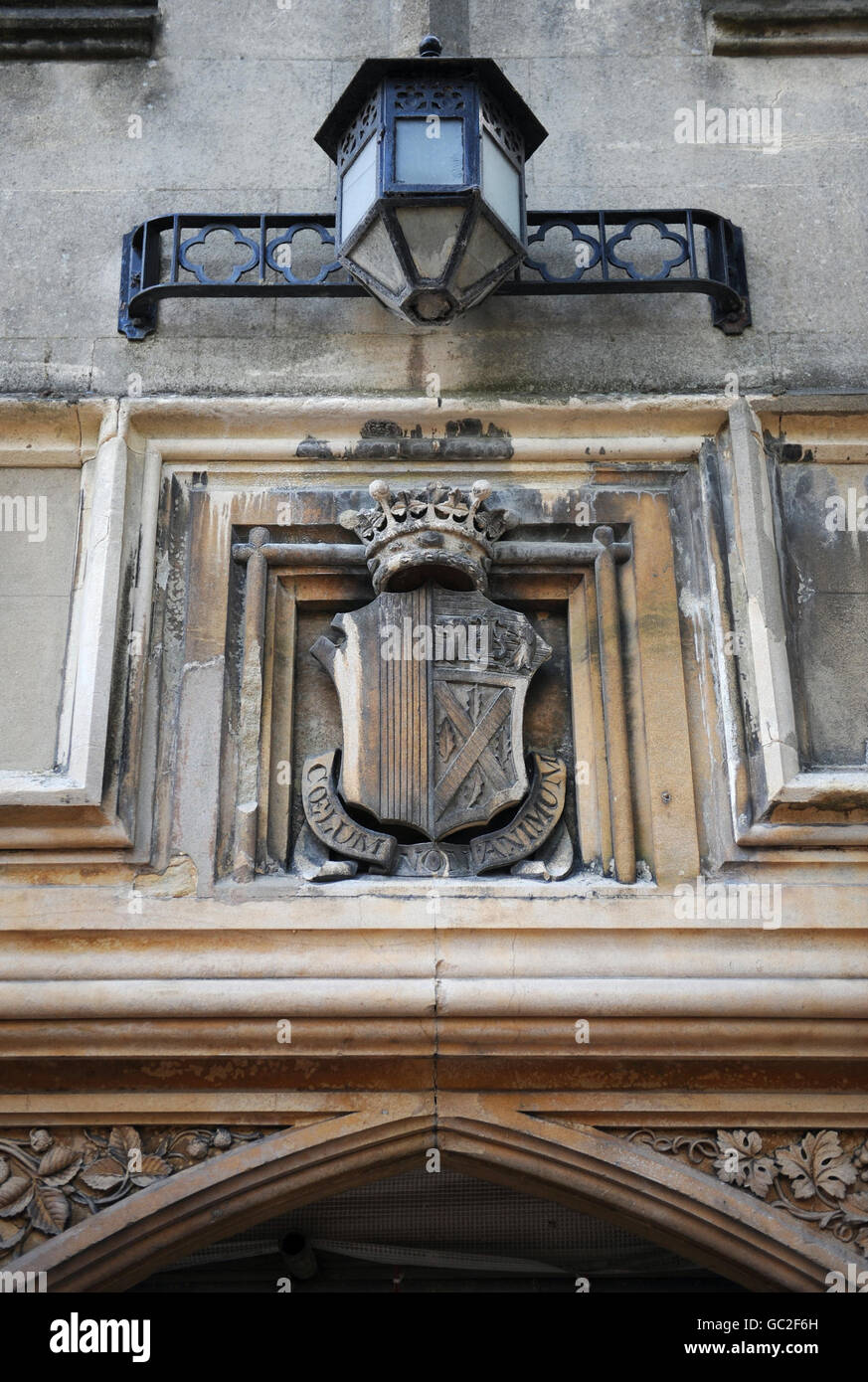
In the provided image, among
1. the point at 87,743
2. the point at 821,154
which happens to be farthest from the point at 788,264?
the point at 87,743

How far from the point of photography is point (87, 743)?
3178 millimetres

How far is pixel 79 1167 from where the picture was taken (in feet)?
10.0

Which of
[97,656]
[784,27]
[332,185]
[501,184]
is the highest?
[784,27]

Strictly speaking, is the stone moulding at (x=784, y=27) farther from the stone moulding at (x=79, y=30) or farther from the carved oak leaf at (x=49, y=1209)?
the carved oak leaf at (x=49, y=1209)

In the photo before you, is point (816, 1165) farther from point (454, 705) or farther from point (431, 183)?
point (431, 183)

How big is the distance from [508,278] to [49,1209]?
2.53 metres

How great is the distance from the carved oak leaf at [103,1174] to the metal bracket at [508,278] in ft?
6.83

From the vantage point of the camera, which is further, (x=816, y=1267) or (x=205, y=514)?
(x=205, y=514)

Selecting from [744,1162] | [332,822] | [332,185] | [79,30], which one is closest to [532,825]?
[332,822]

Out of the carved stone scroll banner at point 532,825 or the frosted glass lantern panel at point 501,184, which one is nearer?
the carved stone scroll banner at point 532,825

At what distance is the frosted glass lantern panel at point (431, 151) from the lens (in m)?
3.43

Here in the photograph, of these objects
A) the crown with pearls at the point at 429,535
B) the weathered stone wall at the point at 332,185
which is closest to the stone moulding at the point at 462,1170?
the crown with pearls at the point at 429,535

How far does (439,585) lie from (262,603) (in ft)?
1.42
